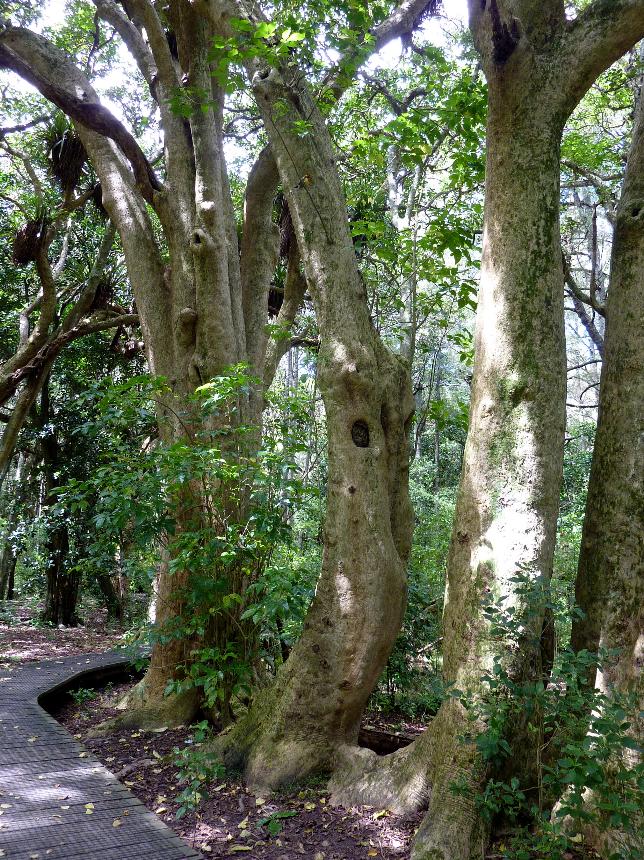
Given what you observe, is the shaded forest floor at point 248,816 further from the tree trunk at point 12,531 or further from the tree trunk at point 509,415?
the tree trunk at point 12,531

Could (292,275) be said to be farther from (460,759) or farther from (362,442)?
(460,759)

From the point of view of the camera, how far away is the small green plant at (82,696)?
239 inches

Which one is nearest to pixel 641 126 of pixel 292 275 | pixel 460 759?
pixel 460 759

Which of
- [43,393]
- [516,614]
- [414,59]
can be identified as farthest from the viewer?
[43,393]

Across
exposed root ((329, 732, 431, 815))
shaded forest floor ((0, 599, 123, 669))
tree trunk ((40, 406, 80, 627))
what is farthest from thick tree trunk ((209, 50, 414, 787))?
tree trunk ((40, 406, 80, 627))

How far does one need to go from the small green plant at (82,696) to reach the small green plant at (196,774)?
238cm

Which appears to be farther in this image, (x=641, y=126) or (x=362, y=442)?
(x=362, y=442)

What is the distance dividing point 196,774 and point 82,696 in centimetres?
304

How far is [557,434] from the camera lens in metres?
3.21

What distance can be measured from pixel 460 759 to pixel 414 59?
8.58 metres

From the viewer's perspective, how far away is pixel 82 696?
6.14m

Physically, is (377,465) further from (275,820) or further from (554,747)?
(275,820)

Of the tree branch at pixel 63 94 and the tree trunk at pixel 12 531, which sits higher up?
the tree branch at pixel 63 94

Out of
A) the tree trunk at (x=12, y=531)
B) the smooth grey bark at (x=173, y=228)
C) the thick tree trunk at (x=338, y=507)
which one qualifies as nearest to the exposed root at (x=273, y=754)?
the thick tree trunk at (x=338, y=507)
